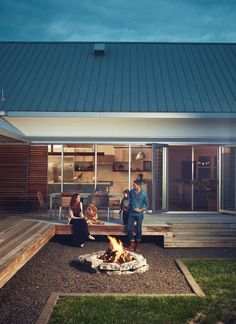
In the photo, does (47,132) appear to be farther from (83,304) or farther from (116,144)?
(83,304)

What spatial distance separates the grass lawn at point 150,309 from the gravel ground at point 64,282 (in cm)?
44

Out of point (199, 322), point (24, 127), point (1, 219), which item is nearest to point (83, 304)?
point (199, 322)

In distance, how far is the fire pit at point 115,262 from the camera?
7520mm

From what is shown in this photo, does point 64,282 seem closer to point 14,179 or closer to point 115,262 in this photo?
point 115,262

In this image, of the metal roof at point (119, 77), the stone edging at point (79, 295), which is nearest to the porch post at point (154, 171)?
the metal roof at point (119, 77)

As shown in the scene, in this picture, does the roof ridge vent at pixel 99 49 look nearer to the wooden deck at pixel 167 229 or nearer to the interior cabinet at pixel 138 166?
the interior cabinet at pixel 138 166

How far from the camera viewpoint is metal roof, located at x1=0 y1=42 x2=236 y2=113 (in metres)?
12.7

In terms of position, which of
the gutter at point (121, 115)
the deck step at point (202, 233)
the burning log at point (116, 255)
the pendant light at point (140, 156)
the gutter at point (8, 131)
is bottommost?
the burning log at point (116, 255)

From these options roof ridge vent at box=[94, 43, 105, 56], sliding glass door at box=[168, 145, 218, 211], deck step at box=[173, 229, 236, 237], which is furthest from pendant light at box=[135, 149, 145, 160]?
roof ridge vent at box=[94, 43, 105, 56]

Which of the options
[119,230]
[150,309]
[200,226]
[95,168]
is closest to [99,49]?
[95,168]

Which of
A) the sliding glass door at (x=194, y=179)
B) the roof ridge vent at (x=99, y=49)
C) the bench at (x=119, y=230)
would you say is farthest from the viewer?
the roof ridge vent at (x=99, y=49)

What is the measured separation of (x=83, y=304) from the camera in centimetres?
577

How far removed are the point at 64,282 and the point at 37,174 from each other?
243 inches

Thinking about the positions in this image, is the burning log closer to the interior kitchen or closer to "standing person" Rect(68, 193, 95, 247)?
"standing person" Rect(68, 193, 95, 247)
